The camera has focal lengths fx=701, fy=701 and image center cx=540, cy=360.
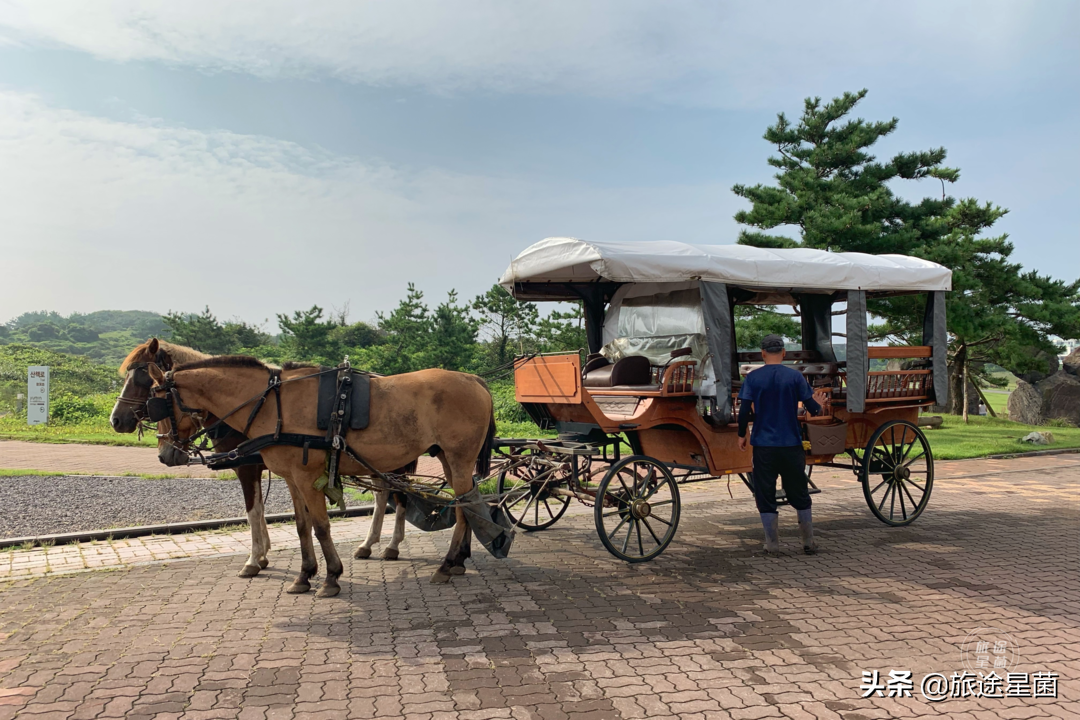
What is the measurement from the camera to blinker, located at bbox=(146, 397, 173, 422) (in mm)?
5332

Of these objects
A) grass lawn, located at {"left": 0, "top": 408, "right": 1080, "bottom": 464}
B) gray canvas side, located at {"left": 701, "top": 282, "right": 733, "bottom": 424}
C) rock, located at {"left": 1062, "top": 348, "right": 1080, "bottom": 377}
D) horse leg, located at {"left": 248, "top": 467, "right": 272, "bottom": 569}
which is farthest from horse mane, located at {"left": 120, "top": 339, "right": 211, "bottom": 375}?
rock, located at {"left": 1062, "top": 348, "right": 1080, "bottom": 377}

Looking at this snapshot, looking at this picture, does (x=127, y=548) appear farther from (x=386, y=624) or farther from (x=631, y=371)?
(x=631, y=371)

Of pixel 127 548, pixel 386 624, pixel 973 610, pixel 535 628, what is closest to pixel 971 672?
pixel 973 610

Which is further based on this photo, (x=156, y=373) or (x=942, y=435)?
(x=942, y=435)

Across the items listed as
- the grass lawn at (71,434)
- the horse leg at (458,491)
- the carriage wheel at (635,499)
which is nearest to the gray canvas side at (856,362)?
the carriage wheel at (635,499)

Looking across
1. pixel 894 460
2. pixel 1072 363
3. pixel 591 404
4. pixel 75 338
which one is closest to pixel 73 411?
pixel 591 404

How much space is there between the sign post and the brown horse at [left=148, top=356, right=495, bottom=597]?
19.6m

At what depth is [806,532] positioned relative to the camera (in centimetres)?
656

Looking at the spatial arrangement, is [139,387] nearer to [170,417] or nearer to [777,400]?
[170,417]

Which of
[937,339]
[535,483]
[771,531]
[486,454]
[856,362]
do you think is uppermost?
[937,339]

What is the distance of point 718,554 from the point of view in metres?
6.63

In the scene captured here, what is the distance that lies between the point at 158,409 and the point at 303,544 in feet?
4.98

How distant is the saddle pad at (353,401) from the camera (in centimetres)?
548

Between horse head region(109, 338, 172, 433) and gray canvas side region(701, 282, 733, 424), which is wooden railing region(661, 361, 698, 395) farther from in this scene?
horse head region(109, 338, 172, 433)
